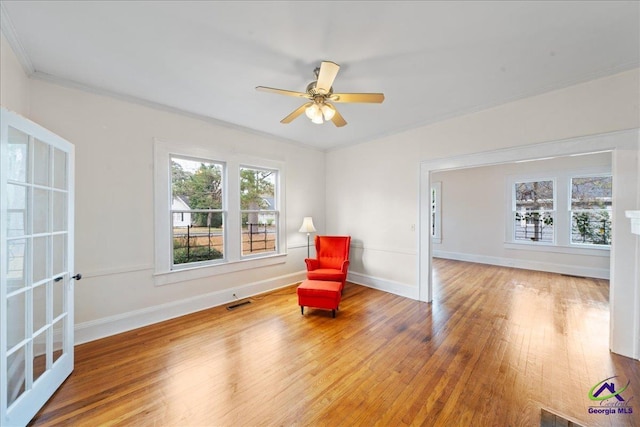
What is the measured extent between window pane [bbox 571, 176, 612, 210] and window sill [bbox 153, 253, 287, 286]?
6.61m

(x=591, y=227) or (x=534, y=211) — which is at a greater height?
(x=534, y=211)

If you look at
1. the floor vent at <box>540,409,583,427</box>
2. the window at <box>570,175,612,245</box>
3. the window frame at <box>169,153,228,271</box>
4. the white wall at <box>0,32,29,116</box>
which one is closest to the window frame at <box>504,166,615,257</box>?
the window at <box>570,175,612,245</box>

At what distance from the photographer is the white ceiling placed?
164cm

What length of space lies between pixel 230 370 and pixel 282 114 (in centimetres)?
309

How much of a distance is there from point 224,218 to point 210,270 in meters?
Answer: 0.81

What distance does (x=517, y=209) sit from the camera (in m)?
6.05

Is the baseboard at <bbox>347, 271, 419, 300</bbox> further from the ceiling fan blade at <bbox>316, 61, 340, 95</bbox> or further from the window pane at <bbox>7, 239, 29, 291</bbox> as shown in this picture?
the window pane at <bbox>7, 239, 29, 291</bbox>

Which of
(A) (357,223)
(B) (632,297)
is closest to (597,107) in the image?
(B) (632,297)

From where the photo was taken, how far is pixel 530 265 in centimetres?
572

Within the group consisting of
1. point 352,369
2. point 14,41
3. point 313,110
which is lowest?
point 352,369

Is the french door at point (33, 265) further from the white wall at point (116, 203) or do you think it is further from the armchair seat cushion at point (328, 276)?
the armchair seat cushion at point (328, 276)

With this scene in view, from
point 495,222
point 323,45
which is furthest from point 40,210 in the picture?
point 495,222

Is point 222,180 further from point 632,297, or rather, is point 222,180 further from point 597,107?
point 632,297

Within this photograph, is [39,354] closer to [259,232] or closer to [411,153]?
[259,232]
